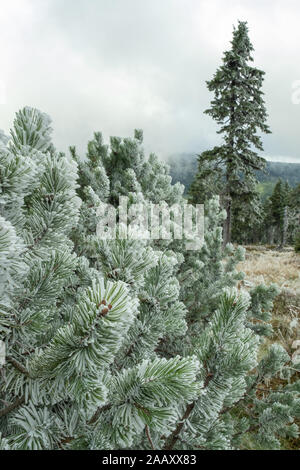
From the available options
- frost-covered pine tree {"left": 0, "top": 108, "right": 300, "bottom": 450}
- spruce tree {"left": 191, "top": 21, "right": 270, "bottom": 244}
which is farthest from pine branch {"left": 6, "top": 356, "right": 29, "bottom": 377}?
spruce tree {"left": 191, "top": 21, "right": 270, "bottom": 244}

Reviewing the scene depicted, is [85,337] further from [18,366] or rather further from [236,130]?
[236,130]

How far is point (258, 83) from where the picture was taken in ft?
64.6

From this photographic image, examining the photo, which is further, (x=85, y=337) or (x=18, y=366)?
(x=18, y=366)

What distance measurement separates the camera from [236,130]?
20.1 metres

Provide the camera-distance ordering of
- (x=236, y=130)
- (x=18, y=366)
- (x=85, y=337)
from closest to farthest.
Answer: (x=85, y=337) → (x=18, y=366) → (x=236, y=130)

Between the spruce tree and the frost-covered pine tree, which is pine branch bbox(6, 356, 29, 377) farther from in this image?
the spruce tree

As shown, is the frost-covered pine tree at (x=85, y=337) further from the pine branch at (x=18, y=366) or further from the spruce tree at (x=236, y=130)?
the spruce tree at (x=236, y=130)

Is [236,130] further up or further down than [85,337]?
further up

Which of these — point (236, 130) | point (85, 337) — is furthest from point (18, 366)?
point (236, 130)

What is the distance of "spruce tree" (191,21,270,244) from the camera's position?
1922 cm

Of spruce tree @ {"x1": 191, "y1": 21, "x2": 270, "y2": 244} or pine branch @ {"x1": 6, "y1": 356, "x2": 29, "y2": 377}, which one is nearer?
pine branch @ {"x1": 6, "y1": 356, "x2": 29, "y2": 377}

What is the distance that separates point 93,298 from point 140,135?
143 inches
